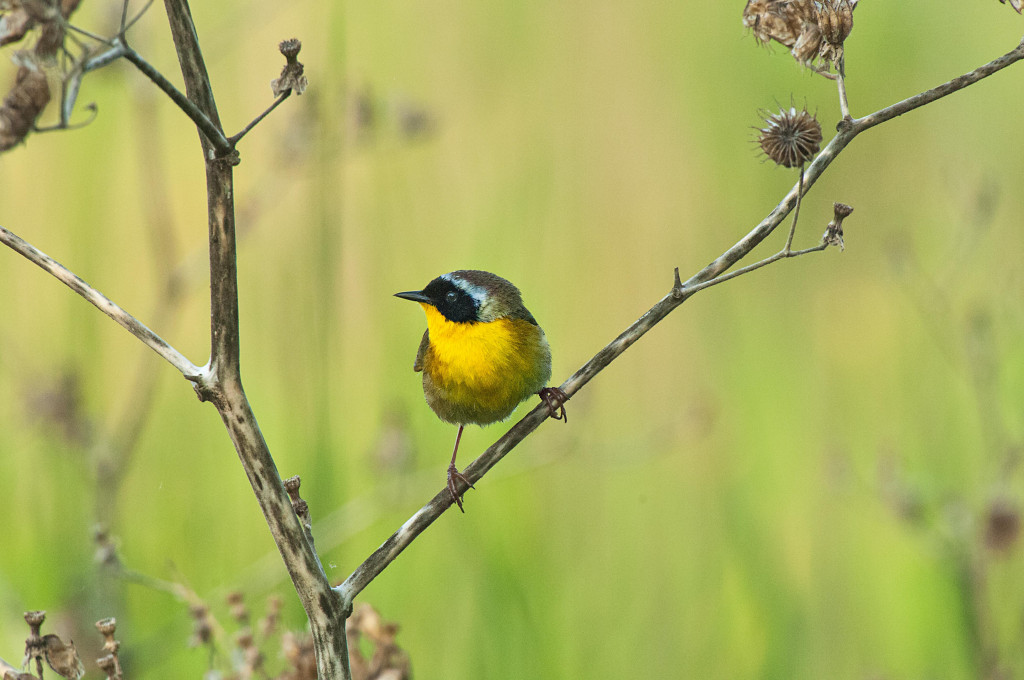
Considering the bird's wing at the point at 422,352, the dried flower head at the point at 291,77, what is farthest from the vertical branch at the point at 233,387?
the bird's wing at the point at 422,352

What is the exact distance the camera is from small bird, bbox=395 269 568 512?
9.27ft

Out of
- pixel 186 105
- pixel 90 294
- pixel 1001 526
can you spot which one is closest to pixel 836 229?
pixel 186 105

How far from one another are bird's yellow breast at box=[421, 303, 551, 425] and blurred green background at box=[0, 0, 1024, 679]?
0.36 m

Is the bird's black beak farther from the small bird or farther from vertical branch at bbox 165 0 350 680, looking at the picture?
vertical branch at bbox 165 0 350 680

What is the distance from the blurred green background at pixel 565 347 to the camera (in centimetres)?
323

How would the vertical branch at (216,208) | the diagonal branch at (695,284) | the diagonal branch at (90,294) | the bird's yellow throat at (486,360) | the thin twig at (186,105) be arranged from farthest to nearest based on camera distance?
1. the bird's yellow throat at (486,360)
2. the diagonal branch at (695,284)
3. the diagonal branch at (90,294)
4. the vertical branch at (216,208)
5. the thin twig at (186,105)

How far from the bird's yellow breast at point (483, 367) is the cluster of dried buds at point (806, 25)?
1277 mm

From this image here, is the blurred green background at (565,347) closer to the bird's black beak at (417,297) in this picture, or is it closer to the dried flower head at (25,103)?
the bird's black beak at (417,297)

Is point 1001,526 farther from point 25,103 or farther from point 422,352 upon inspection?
point 25,103

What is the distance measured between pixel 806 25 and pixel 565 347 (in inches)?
126

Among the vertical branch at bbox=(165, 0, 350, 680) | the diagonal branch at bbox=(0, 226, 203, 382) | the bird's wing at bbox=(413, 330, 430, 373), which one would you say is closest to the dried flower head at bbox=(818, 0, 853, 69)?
the vertical branch at bbox=(165, 0, 350, 680)

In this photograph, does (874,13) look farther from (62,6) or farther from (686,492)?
(62,6)

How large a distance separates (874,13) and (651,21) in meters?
1.27

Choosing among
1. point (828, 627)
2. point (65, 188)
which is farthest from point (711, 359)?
point (65, 188)
